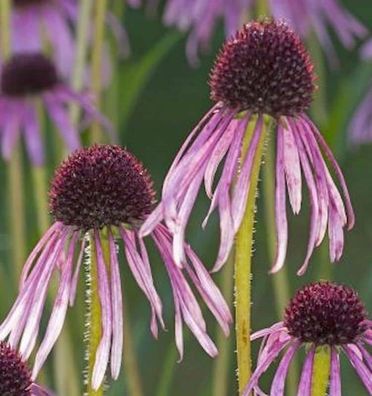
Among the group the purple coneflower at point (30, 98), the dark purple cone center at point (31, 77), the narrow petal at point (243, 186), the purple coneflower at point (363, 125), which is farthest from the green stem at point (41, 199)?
the narrow petal at point (243, 186)

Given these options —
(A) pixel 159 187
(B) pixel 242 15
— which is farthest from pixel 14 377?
(A) pixel 159 187

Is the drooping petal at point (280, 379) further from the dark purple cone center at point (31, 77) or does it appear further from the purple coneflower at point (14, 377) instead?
the dark purple cone center at point (31, 77)

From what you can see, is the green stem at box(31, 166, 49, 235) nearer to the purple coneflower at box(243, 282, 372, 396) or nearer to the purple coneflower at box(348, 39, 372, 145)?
the purple coneflower at box(348, 39, 372, 145)

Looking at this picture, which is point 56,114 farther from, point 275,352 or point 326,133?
point 275,352

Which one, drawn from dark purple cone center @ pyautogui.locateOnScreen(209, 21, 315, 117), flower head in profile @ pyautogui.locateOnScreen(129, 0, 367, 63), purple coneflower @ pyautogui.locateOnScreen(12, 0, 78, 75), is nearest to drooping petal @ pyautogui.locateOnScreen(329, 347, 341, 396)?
dark purple cone center @ pyautogui.locateOnScreen(209, 21, 315, 117)

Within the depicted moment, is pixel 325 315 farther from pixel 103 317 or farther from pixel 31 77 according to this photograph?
pixel 31 77
